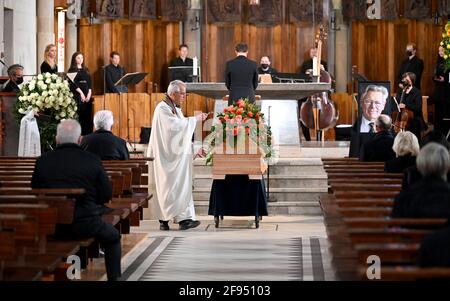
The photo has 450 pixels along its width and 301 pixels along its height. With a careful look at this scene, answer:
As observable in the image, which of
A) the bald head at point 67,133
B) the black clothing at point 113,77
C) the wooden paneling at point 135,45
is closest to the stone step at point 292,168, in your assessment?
the black clothing at point 113,77

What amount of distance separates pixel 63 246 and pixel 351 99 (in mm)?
14625

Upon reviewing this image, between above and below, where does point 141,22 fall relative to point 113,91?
above

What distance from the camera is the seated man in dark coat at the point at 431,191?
7172 mm

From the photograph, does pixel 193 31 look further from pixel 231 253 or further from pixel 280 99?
pixel 231 253

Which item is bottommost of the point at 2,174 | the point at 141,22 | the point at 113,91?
the point at 2,174

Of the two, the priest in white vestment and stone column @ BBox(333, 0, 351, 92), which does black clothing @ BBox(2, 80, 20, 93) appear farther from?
stone column @ BBox(333, 0, 351, 92)

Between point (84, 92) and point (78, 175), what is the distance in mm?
11428

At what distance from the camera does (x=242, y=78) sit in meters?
16.2

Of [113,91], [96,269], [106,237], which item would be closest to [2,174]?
[96,269]

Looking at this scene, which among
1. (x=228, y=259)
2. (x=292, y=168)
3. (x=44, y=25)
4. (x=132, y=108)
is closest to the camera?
(x=228, y=259)

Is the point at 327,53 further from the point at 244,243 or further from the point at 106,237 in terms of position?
the point at 106,237

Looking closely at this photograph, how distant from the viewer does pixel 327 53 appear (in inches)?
933

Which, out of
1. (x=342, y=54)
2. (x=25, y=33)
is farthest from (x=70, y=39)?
(x=342, y=54)

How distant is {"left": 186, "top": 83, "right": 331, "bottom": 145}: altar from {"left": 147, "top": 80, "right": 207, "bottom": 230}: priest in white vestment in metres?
3.70
